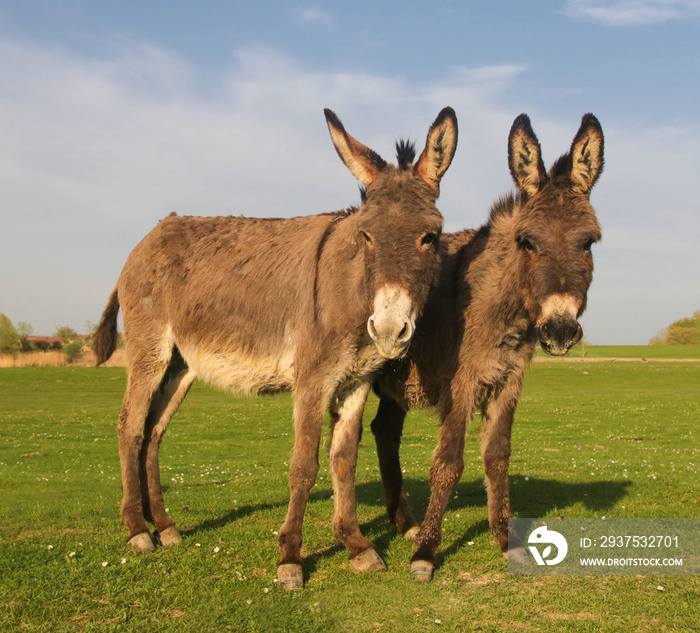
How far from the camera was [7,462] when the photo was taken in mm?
13359

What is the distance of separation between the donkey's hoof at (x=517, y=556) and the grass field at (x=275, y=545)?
231 millimetres

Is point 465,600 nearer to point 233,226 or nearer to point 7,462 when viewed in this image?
point 233,226

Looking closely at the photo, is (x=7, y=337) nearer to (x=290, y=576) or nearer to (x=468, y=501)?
(x=468, y=501)

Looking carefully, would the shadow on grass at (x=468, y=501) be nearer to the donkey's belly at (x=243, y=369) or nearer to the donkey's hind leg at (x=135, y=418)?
the donkey's hind leg at (x=135, y=418)

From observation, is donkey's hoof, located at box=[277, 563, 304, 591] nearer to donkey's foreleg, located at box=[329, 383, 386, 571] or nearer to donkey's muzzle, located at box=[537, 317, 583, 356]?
donkey's foreleg, located at box=[329, 383, 386, 571]

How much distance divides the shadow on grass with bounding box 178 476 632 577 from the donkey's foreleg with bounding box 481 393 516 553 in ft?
1.67

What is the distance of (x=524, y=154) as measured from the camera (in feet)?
19.9

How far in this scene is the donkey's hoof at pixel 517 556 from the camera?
5758mm

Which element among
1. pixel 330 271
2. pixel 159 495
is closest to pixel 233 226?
pixel 330 271

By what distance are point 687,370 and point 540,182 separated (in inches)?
1709

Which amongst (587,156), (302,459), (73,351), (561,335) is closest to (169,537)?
(302,459)

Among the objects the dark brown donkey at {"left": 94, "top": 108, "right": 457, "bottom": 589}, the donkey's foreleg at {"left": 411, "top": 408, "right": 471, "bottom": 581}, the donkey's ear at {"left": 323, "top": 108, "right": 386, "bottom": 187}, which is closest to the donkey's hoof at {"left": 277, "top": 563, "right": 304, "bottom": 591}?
the dark brown donkey at {"left": 94, "top": 108, "right": 457, "bottom": 589}

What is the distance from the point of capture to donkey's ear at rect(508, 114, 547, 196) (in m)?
6.02

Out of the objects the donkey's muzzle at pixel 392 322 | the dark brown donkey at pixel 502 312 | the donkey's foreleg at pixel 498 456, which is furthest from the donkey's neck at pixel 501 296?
the donkey's muzzle at pixel 392 322
